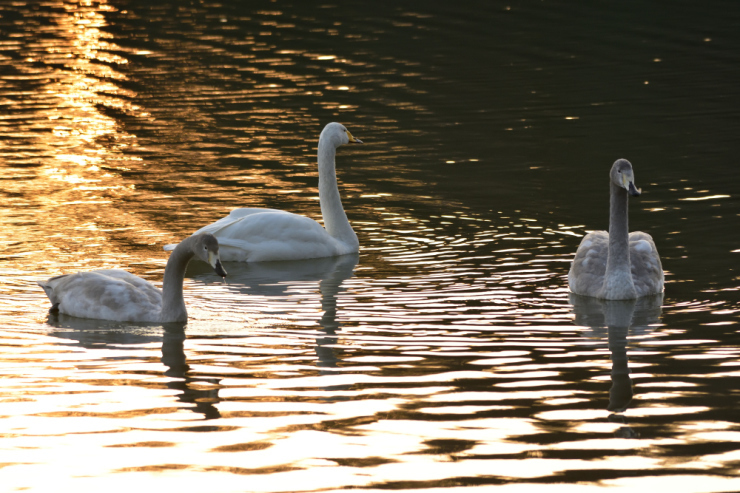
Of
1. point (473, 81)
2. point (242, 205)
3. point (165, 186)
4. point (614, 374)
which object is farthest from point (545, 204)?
point (473, 81)

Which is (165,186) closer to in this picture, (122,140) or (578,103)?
(122,140)

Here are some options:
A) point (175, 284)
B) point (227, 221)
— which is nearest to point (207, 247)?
point (175, 284)

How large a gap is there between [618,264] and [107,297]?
4918 millimetres

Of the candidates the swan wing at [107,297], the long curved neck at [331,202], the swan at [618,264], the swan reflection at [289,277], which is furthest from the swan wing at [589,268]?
the swan wing at [107,297]

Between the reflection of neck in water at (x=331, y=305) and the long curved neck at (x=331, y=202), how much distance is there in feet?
1.07

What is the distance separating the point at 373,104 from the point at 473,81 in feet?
10.7

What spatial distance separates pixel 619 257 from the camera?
12.5 m

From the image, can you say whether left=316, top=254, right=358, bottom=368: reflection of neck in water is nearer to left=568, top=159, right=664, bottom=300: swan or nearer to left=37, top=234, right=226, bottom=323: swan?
left=37, top=234, right=226, bottom=323: swan

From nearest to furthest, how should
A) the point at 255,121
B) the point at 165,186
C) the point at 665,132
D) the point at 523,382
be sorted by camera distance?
the point at 523,382 < the point at 165,186 < the point at 665,132 < the point at 255,121

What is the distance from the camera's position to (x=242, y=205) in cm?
1734

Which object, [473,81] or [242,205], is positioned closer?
[242,205]

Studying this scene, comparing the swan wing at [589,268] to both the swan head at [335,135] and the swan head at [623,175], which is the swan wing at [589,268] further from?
the swan head at [335,135]

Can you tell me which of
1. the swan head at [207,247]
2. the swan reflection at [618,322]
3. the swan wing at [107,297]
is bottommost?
the swan reflection at [618,322]

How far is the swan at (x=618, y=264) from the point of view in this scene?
492 inches
